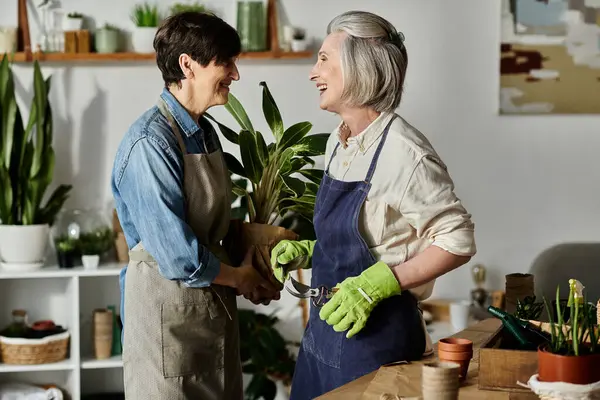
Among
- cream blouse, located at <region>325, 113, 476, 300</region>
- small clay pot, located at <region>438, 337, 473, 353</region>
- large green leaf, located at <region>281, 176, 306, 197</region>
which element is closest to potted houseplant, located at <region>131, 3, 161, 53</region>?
large green leaf, located at <region>281, 176, 306, 197</region>

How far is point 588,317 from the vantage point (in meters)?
1.80

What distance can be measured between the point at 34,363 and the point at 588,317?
2.99 m

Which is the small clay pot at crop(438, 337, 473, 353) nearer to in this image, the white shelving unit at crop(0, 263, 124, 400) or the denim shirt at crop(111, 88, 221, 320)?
the denim shirt at crop(111, 88, 221, 320)

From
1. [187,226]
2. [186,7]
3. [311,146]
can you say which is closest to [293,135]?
[311,146]

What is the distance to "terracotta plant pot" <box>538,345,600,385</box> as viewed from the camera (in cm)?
170

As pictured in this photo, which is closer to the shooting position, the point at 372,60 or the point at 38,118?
the point at 372,60

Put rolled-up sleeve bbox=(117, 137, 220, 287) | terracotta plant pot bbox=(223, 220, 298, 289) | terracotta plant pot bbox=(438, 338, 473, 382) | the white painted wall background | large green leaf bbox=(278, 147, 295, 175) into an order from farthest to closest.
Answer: the white painted wall background
large green leaf bbox=(278, 147, 295, 175)
terracotta plant pot bbox=(223, 220, 298, 289)
rolled-up sleeve bbox=(117, 137, 220, 287)
terracotta plant pot bbox=(438, 338, 473, 382)

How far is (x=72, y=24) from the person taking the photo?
4.30 m

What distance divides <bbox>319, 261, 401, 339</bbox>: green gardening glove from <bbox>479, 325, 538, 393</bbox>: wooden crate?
11.5 inches

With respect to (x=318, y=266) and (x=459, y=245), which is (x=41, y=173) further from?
(x=459, y=245)

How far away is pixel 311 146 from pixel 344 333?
92cm

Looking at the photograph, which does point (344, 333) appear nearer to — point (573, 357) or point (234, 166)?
point (573, 357)

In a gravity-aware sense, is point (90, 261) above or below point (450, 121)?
below

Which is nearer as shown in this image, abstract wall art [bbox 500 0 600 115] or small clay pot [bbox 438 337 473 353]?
small clay pot [bbox 438 337 473 353]
